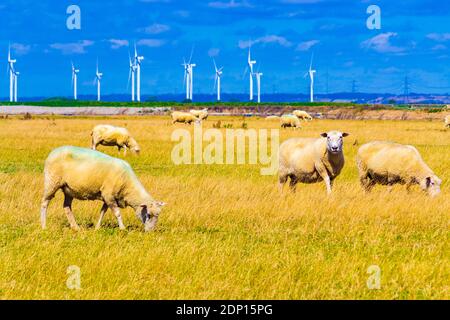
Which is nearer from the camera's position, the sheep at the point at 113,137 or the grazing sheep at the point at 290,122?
the sheep at the point at 113,137

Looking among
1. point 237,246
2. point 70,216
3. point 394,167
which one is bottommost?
point 237,246

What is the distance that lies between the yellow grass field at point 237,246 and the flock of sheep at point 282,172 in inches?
15.6

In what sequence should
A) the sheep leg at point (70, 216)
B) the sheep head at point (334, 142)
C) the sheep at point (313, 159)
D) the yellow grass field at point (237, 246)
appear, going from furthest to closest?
the sheep at point (313, 159) → the sheep head at point (334, 142) → the sheep leg at point (70, 216) → the yellow grass field at point (237, 246)

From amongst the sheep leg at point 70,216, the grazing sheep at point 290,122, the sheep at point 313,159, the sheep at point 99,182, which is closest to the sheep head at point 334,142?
the sheep at point 313,159

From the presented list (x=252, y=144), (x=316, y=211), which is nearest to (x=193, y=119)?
(x=252, y=144)

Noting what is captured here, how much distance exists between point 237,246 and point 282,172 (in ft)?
23.9

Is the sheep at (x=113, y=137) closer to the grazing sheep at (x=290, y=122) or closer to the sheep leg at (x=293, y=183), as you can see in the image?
the sheep leg at (x=293, y=183)

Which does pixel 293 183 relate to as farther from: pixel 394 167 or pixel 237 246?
pixel 237 246

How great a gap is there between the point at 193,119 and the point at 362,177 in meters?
40.9

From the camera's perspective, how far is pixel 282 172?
18.3 meters

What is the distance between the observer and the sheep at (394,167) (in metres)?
16.7

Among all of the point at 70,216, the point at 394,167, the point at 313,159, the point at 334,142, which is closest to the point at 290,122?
the point at 313,159

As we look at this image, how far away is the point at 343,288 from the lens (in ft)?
29.2

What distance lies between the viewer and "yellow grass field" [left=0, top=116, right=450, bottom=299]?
29.1ft
